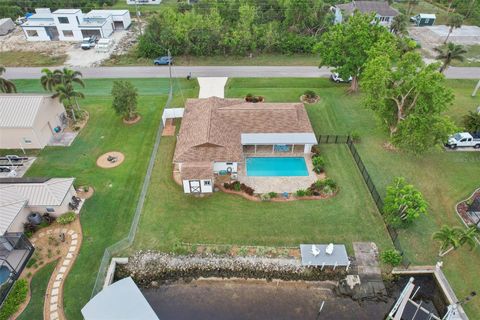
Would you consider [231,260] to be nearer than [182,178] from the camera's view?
Yes

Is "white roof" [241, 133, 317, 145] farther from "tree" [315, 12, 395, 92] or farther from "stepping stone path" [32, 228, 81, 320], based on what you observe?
"stepping stone path" [32, 228, 81, 320]

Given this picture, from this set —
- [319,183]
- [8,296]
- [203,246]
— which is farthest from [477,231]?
[8,296]

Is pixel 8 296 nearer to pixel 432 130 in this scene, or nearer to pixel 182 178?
pixel 182 178

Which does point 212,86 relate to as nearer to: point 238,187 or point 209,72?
point 209,72

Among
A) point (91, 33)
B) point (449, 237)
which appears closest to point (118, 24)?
point (91, 33)

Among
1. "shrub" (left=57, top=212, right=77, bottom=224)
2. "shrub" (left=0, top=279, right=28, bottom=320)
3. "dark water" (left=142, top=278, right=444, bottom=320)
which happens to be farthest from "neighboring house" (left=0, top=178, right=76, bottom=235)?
"dark water" (left=142, top=278, right=444, bottom=320)

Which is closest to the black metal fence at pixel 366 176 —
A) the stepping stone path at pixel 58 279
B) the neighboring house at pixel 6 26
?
the stepping stone path at pixel 58 279
